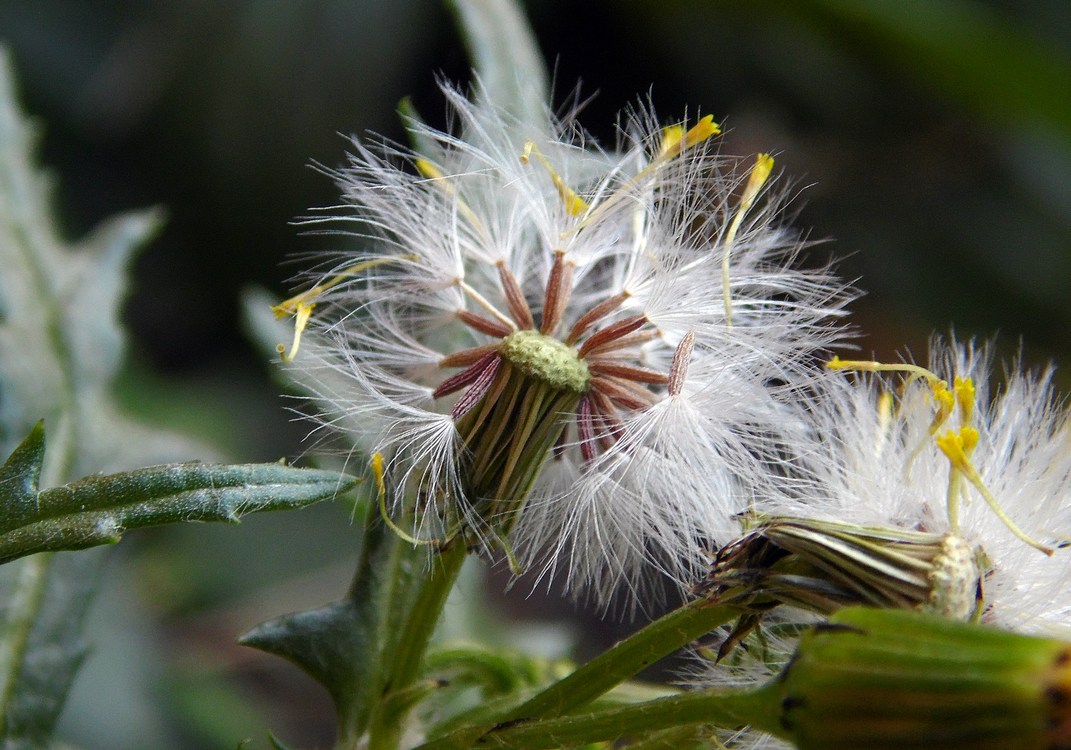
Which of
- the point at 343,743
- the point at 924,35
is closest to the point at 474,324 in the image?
the point at 343,743

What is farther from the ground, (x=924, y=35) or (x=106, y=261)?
(x=924, y=35)

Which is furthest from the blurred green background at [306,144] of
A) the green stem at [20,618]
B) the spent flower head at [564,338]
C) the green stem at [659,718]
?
the green stem at [659,718]

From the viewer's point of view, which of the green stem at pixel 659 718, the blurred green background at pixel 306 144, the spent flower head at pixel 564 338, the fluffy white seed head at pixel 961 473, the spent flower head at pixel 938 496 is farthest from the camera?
the blurred green background at pixel 306 144

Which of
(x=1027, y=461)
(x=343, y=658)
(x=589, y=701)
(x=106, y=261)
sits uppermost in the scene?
(x=106, y=261)

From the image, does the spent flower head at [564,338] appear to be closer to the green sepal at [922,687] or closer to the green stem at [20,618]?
the green sepal at [922,687]

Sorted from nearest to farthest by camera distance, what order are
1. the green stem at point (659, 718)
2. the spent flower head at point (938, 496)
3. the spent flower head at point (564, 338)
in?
the green stem at point (659, 718) < the spent flower head at point (938, 496) < the spent flower head at point (564, 338)

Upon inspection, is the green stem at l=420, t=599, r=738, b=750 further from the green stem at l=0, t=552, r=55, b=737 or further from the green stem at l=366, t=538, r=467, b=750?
the green stem at l=0, t=552, r=55, b=737

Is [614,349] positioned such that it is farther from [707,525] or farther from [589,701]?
[589,701]

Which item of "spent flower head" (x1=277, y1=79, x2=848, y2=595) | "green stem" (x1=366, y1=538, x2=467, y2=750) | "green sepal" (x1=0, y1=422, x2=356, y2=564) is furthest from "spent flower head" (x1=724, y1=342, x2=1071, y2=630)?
"green sepal" (x1=0, y1=422, x2=356, y2=564)
